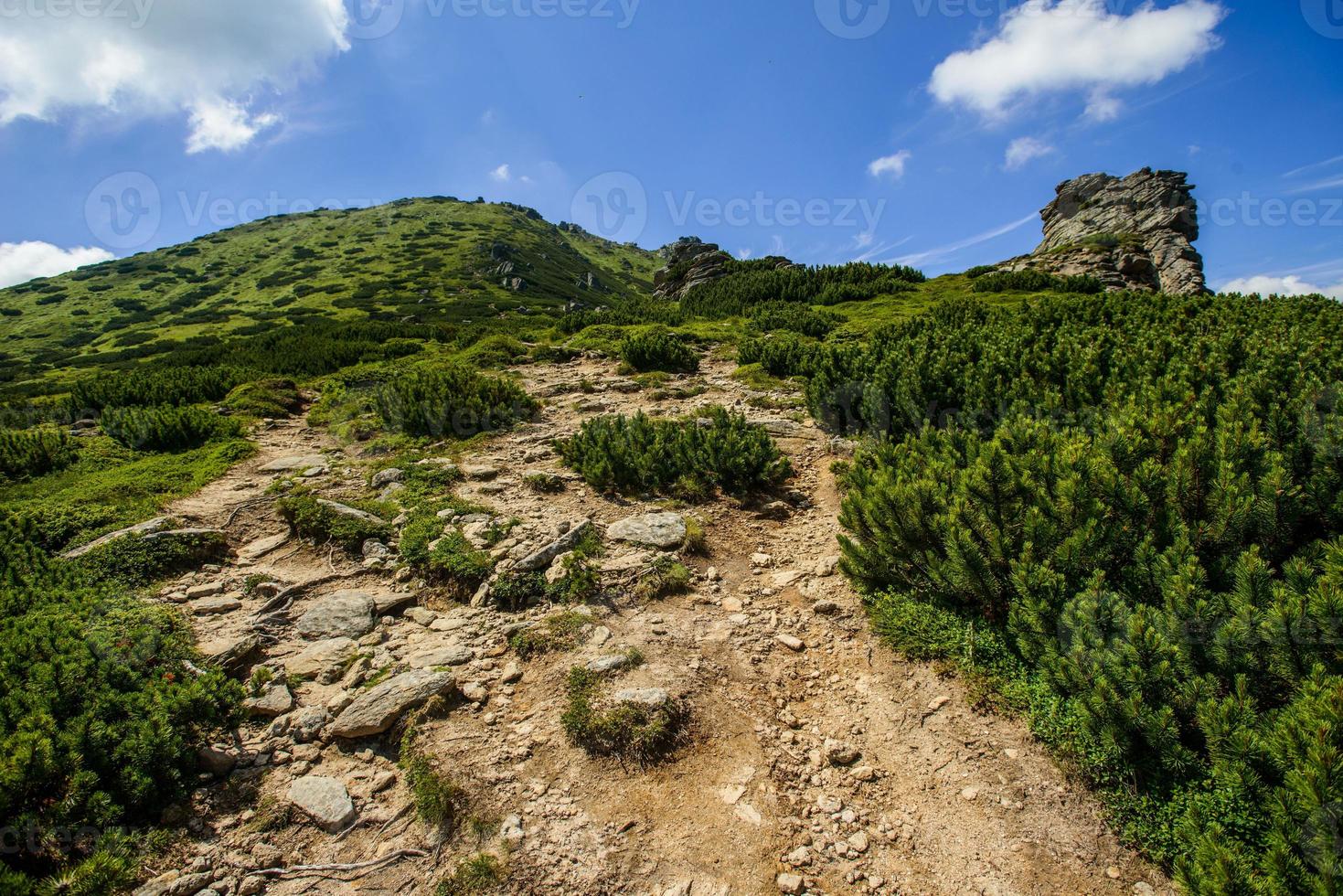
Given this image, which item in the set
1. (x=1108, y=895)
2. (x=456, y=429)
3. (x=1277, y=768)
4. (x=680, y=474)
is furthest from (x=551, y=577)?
(x=456, y=429)

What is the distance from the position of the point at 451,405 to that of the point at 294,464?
8.88 ft

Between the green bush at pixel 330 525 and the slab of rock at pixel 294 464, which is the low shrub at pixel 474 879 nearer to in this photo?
the green bush at pixel 330 525

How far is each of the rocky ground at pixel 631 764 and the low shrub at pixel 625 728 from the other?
77 millimetres

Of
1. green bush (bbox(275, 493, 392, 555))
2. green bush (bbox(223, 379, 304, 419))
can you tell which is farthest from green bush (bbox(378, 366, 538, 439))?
green bush (bbox(275, 493, 392, 555))

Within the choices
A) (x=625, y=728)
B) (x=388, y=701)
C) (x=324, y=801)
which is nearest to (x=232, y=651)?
(x=388, y=701)

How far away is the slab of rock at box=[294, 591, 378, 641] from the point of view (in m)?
5.26

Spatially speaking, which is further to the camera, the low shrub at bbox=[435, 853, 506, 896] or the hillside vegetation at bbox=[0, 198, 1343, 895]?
the low shrub at bbox=[435, 853, 506, 896]

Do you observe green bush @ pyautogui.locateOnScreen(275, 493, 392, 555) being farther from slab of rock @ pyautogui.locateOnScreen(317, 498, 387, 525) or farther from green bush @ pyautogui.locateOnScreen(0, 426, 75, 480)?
green bush @ pyautogui.locateOnScreen(0, 426, 75, 480)

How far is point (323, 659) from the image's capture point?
4906mm

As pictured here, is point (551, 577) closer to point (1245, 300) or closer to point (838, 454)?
point (838, 454)

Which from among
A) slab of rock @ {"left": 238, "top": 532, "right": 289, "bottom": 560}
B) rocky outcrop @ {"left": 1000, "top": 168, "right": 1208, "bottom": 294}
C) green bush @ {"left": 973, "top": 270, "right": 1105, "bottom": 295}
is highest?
rocky outcrop @ {"left": 1000, "top": 168, "right": 1208, "bottom": 294}

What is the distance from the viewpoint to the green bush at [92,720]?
303 centimetres

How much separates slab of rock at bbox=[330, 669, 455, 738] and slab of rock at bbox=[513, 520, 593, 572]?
1.49 m

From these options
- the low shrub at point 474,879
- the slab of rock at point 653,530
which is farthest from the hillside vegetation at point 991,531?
the low shrub at point 474,879
